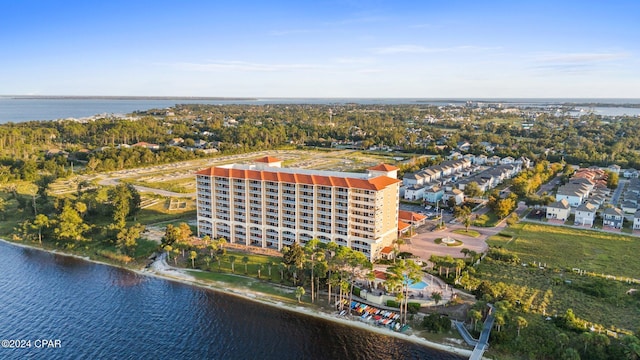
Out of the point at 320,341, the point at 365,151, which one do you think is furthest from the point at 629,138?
the point at 320,341

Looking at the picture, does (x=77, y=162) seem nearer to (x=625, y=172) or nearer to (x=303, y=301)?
(x=303, y=301)

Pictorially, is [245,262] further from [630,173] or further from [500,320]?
[630,173]

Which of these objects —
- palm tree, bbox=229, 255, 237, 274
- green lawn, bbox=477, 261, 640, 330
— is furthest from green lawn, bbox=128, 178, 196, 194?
green lawn, bbox=477, 261, 640, 330

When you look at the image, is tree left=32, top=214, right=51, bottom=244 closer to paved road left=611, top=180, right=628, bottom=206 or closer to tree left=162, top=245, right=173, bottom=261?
tree left=162, top=245, right=173, bottom=261

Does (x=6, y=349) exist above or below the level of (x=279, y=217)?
below

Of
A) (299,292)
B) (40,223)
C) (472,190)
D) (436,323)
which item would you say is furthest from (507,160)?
(40,223)

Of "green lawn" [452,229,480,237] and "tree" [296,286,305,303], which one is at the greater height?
"tree" [296,286,305,303]
